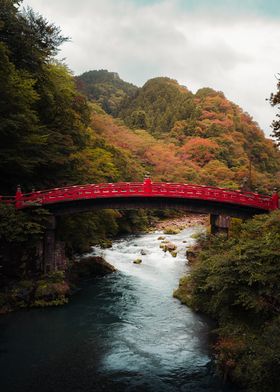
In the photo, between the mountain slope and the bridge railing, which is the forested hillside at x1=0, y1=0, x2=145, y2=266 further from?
the mountain slope

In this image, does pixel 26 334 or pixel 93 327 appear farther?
pixel 93 327

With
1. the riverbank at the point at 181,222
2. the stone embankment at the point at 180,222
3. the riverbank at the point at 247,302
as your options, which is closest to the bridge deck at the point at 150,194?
the riverbank at the point at 247,302

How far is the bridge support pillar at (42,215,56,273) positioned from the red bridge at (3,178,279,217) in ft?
3.60

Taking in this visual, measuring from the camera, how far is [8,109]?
84.9ft

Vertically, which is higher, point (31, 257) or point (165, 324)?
point (31, 257)

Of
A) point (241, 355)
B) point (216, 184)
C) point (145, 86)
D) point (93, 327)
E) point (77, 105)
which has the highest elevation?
→ point (145, 86)

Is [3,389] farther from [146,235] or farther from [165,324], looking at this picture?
[146,235]

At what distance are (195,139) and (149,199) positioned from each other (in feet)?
204

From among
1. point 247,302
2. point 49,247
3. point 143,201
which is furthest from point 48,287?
point 247,302

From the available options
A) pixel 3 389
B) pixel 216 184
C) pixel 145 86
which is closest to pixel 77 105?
pixel 3 389

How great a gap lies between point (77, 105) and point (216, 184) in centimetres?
4042

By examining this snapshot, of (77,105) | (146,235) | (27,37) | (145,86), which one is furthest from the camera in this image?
(145,86)

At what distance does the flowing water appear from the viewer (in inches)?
640

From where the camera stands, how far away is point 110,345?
65.1 ft
